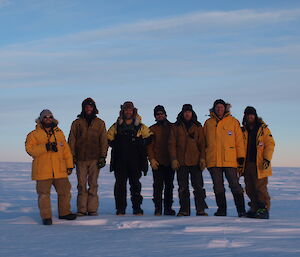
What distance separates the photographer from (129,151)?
8.80m

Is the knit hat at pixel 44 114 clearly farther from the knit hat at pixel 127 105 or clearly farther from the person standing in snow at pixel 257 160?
the person standing in snow at pixel 257 160

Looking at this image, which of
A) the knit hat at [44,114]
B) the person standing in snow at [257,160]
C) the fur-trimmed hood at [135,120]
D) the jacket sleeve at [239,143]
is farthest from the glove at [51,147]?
the person standing in snow at [257,160]

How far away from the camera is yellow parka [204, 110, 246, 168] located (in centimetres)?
849

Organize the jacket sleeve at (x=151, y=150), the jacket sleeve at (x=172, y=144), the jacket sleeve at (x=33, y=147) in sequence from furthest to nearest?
the jacket sleeve at (x=151, y=150) → the jacket sleeve at (x=172, y=144) → the jacket sleeve at (x=33, y=147)

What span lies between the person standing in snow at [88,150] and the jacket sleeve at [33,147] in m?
1.00

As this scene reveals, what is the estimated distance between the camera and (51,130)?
814 cm

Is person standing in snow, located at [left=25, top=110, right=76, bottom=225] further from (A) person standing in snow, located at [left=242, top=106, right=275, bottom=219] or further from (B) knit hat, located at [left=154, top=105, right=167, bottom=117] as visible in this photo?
(A) person standing in snow, located at [left=242, top=106, right=275, bottom=219]

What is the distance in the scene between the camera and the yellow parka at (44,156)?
795cm

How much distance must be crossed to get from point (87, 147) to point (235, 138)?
104 inches

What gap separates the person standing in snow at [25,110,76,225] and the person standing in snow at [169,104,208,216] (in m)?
1.86

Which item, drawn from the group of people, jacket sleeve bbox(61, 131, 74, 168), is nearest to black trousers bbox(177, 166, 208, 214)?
the group of people

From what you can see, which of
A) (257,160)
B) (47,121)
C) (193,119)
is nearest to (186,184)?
(193,119)

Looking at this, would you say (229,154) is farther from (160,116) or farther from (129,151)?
(129,151)

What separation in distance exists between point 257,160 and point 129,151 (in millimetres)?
2254
